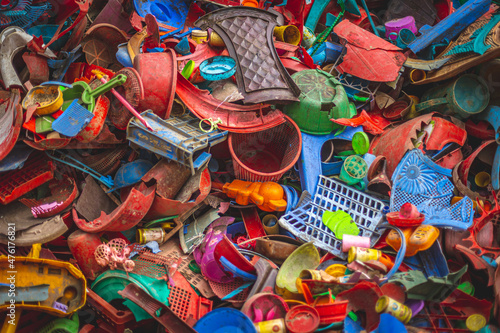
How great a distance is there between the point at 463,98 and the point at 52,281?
13.3 ft

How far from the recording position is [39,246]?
3.42 meters

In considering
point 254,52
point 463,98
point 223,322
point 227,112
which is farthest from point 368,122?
point 223,322

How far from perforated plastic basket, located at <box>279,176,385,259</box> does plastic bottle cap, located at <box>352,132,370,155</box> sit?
383 millimetres

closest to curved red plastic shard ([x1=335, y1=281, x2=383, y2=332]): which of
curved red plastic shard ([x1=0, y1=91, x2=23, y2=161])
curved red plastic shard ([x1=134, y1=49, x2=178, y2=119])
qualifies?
curved red plastic shard ([x1=134, y1=49, x2=178, y2=119])

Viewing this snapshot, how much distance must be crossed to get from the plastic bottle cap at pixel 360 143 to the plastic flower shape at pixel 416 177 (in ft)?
1.24

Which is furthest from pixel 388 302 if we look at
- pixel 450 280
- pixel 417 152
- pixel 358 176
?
pixel 417 152

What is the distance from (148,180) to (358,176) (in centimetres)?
184

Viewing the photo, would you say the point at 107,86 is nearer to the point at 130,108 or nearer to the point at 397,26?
the point at 130,108

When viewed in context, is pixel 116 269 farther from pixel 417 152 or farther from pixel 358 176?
pixel 417 152

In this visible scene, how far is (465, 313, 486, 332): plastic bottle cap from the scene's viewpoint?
324 cm

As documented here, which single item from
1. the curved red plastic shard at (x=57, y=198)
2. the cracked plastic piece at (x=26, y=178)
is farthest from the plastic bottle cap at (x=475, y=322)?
the cracked plastic piece at (x=26, y=178)

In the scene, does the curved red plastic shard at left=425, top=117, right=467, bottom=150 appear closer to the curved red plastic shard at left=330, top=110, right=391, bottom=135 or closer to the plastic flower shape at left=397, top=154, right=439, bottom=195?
the plastic flower shape at left=397, top=154, right=439, bottom=195

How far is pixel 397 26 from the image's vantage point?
203 inches

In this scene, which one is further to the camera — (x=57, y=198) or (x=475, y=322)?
(x=57, y=198)
